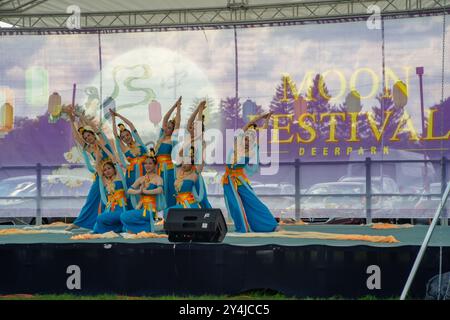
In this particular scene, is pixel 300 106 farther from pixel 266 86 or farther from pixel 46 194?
pixel 46 194

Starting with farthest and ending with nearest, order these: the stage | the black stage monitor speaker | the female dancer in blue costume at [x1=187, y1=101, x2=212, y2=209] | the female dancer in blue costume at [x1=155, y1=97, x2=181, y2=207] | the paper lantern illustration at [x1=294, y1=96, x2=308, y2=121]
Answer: the paper lantern illustration at [x1=294, y1=96, x2=308, y2=121] < the female dancer in blue costume at [x1=155, y1=97, x2=181, y2=207] < the female dancer in blue costume at [x1=187, y1=101, x2=212, y2=209] < the black stage monitor speaker < the stage

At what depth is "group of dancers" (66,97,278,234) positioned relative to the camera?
732 centimetres

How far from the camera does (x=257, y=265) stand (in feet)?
18.2

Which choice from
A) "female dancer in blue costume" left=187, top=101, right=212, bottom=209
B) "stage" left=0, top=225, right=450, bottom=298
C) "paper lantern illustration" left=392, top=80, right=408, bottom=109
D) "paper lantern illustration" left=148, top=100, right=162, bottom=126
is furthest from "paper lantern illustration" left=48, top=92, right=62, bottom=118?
"paper lantern illustration" left=392, top=80, right=408, bottom=109

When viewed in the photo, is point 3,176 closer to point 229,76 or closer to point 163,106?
point 163,106

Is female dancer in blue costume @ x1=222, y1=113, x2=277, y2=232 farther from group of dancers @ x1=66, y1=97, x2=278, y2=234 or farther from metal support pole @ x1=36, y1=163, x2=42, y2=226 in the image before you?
metal support pole @ x1=36, y1=163, x2=42, y2=226

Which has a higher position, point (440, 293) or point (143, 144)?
point (143, 144)

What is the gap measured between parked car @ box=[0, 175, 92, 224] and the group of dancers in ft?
1.79

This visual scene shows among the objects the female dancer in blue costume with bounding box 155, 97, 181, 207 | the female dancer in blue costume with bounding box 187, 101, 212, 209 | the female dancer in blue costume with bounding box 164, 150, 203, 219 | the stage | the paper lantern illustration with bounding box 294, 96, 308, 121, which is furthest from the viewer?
the paper lantern illustration with bounding box 294, 96, 308, 121

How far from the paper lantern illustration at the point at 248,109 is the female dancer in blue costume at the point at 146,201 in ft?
4.53

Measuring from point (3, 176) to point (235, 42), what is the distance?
2874mm

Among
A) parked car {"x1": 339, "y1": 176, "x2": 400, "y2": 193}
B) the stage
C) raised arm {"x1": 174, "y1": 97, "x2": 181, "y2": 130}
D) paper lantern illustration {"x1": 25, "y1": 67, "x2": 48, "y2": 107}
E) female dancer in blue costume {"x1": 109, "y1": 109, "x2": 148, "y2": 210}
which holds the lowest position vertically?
the stage
